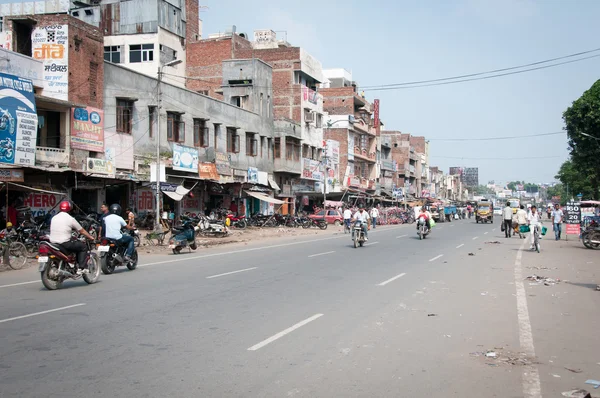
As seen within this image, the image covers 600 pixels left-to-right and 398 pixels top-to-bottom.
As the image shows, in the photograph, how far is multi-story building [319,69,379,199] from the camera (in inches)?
2734

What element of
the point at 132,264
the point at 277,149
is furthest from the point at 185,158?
the point at 132,264

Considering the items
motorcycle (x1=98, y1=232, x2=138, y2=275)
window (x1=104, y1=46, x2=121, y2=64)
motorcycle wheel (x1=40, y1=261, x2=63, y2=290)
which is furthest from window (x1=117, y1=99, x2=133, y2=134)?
motorcycle wheel (x1=40, y1=261, x2=63, y2=290)

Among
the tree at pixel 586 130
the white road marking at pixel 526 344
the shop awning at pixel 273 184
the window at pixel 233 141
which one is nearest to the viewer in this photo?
the white road marking at pixel 526 344

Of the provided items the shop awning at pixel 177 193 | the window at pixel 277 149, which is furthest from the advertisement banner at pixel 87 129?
the window at pixel 277 149

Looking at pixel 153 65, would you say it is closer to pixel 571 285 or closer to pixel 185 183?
pixel 185 183

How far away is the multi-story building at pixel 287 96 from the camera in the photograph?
167 ft

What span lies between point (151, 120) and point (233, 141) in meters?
10.4

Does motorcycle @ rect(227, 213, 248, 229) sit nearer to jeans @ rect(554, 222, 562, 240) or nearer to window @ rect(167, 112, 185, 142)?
window @ rect(167, 112, 185, 142)

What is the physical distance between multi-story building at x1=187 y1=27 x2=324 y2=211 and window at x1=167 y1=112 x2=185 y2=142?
10.9 meters

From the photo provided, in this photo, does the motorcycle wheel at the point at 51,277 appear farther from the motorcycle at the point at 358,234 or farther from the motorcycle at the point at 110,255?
the motorcycle at the point at 358,234

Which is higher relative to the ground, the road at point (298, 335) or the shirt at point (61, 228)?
the shirt at point (61, 228)

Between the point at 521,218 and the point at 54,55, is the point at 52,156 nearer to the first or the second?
the point at 54,55

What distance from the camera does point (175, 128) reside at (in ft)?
120

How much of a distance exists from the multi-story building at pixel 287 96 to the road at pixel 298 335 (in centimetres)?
3653
